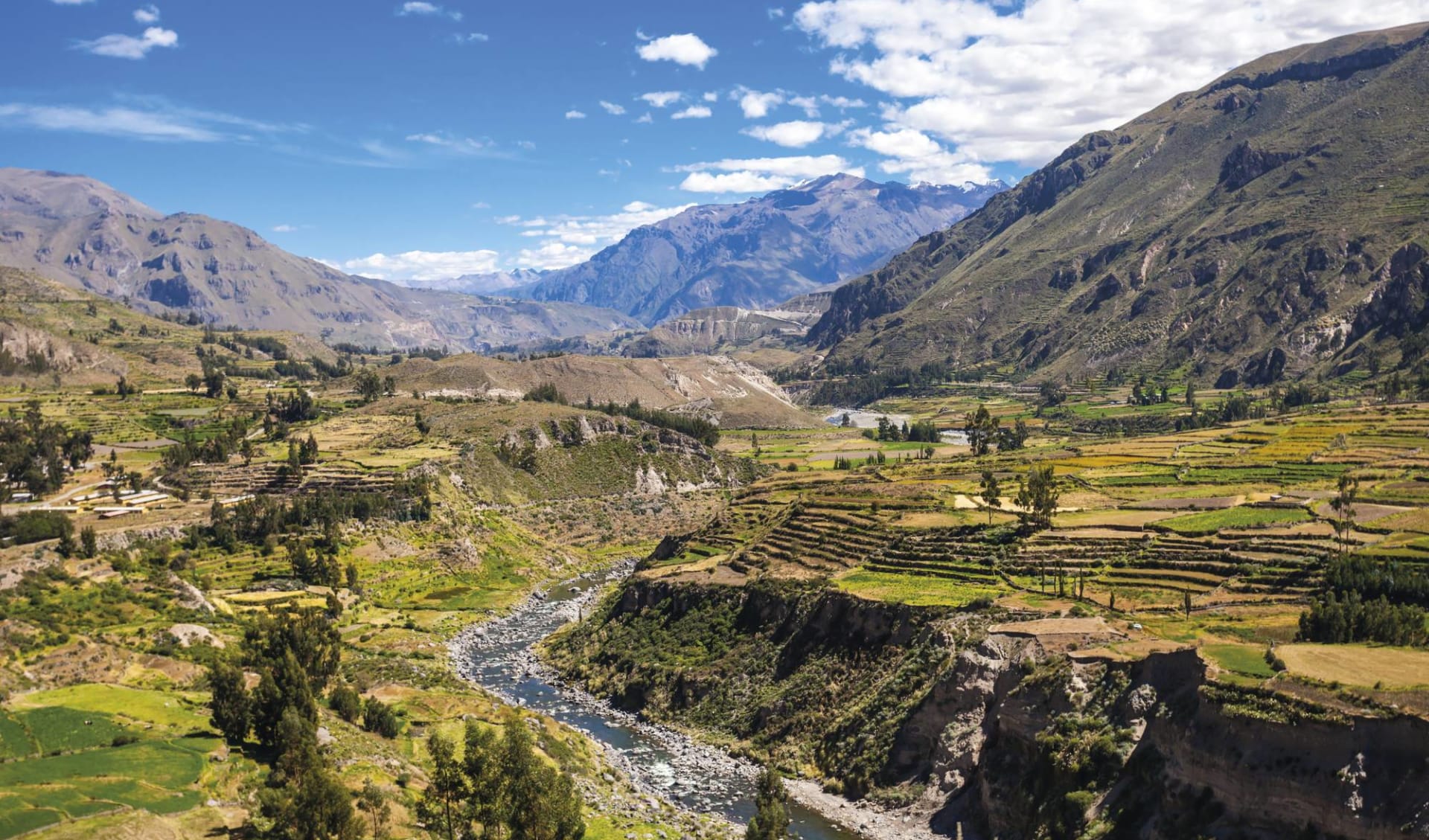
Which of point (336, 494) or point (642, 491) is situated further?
point (642, 491)

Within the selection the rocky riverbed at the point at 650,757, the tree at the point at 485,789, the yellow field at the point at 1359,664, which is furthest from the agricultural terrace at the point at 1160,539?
the tree at the point at 485,789

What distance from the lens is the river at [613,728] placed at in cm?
6253

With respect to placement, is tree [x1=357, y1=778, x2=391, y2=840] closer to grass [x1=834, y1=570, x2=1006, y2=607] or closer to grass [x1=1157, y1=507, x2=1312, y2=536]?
grass [x1=834, y1=570, x2=1006, y2=607]

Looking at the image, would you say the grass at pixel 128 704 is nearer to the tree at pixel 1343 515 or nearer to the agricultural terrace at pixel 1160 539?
the agricultural terrace at pixel 1160 539

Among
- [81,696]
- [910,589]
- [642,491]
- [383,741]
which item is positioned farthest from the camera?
[642,491]

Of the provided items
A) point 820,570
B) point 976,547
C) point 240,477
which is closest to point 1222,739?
point 976,547

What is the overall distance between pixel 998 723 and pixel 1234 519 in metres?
33.5

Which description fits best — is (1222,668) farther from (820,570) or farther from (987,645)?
(820,570)

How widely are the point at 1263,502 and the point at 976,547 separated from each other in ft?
84.9

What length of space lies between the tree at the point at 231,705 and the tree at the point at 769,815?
29.3m

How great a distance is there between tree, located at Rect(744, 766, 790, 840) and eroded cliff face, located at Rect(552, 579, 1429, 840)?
10.1 metres

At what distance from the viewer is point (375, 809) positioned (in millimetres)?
47500

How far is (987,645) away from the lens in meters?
58.5

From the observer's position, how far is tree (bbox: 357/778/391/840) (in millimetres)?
46594
